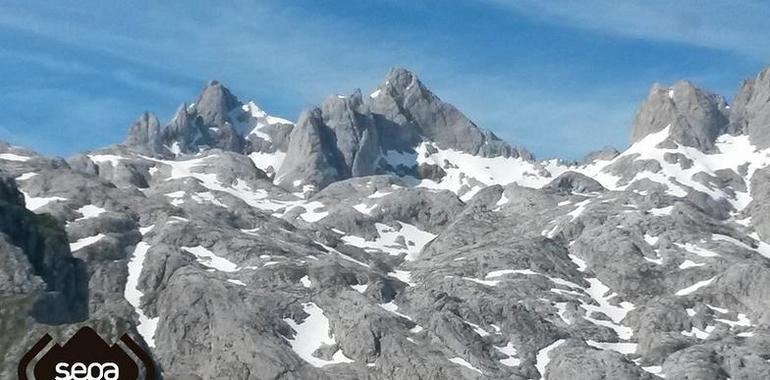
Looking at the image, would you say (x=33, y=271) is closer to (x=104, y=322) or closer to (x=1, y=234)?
(x=1, y=234)

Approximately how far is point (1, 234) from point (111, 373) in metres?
194

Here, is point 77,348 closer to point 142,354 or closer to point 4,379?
point 142,354

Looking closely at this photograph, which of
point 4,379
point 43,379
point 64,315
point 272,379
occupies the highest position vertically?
point 43,379

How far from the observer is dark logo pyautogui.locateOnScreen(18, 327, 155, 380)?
34.1 feet

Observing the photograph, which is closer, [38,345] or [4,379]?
[38,345]

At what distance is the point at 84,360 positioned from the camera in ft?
34.5

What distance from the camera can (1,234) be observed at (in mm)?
192750

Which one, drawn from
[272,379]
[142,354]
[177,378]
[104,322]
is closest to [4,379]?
[104,322]

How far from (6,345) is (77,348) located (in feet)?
520

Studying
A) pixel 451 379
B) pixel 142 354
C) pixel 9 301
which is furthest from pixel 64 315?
pixel 142 354

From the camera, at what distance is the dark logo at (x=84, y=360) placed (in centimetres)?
1040

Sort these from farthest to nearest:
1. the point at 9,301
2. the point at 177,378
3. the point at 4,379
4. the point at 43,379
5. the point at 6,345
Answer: the point at 177,378
the point at 9,301
the point at 6,345
the point at 4,379
the point at 43,379

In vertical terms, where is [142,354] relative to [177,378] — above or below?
above

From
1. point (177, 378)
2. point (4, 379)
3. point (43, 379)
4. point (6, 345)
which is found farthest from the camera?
point (177, 378)
